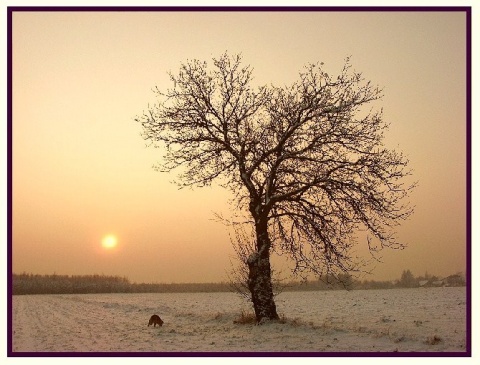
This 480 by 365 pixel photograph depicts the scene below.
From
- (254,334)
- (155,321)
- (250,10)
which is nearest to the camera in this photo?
(250,10)

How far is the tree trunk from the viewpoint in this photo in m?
25.5

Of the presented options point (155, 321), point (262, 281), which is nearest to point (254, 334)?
point (262, 281)

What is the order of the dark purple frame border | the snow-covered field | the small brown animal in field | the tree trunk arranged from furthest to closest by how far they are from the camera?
the small brown animal in field < the tree trunk < the snow-covered field < the dark purple frame border

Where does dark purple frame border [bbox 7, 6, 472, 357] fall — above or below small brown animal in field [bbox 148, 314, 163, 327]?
above

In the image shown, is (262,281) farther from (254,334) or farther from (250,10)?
(250,10)

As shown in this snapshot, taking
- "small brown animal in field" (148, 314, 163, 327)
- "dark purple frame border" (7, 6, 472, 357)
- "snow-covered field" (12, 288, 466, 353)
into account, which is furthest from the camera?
"small brown animal in field" (148, 314, 163, 327)

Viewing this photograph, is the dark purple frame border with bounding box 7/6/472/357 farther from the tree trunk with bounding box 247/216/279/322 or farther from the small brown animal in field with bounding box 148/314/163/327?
the small brown animal in field with bounding box 148/314/163/327

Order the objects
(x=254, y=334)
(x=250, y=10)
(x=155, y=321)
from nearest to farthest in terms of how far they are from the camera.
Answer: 1. (x=250, y=10)
2. (x=254, y=334)
3. (x=155, y=321)

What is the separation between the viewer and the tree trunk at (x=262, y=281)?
25.5 m

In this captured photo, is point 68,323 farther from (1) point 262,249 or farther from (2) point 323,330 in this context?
(2) point 323,330

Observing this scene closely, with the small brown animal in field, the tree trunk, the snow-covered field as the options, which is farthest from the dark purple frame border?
the small brown animal in field

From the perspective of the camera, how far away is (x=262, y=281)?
25641 mm

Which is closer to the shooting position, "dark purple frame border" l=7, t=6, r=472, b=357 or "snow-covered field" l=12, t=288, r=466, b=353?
"dark purple frame border" l=7, t=6, r=472, b=357

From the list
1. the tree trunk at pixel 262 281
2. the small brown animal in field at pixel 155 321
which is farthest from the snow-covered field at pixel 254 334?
the tree trunk at pixel 262 281
